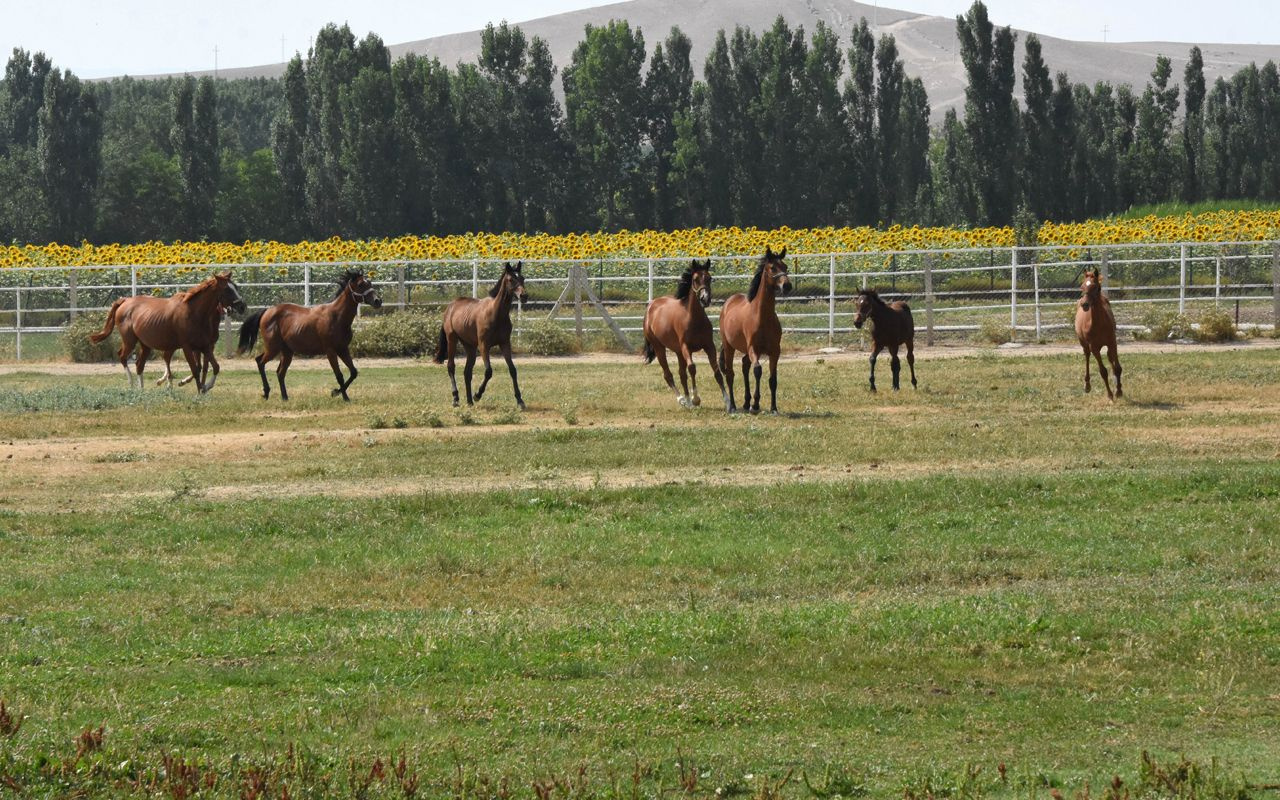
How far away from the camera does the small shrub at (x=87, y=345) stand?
110 ft

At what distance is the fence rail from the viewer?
113ft

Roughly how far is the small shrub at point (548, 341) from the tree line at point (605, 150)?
102ft

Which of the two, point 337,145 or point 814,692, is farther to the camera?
point 337,145

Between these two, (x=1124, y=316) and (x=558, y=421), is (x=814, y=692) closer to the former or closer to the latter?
(x=558, y=421)

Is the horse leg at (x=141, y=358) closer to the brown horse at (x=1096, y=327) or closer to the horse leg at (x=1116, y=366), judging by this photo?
the brown horse at (x=1096, y=327)

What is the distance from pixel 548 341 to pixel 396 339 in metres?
2.95

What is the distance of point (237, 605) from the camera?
1037 centimetres

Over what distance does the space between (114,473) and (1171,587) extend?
33.5 ft

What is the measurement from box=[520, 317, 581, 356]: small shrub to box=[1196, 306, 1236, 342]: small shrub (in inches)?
462

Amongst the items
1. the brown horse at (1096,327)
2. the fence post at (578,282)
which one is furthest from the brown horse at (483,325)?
the fence post at (578,282)

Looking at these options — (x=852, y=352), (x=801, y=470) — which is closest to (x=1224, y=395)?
(x=801, y=470)

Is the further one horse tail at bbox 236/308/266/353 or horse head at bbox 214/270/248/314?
horse tail at bbox 236/308/266/353

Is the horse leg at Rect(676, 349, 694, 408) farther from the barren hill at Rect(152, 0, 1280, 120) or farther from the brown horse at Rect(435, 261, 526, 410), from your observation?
the barren hill at Rect(152, 0, 1280, 120)

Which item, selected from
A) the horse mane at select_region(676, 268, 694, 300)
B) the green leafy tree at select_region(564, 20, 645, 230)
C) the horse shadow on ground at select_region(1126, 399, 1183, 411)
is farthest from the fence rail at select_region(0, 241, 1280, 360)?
the green leafy tree at select_region(564, 20, 645, 230)
